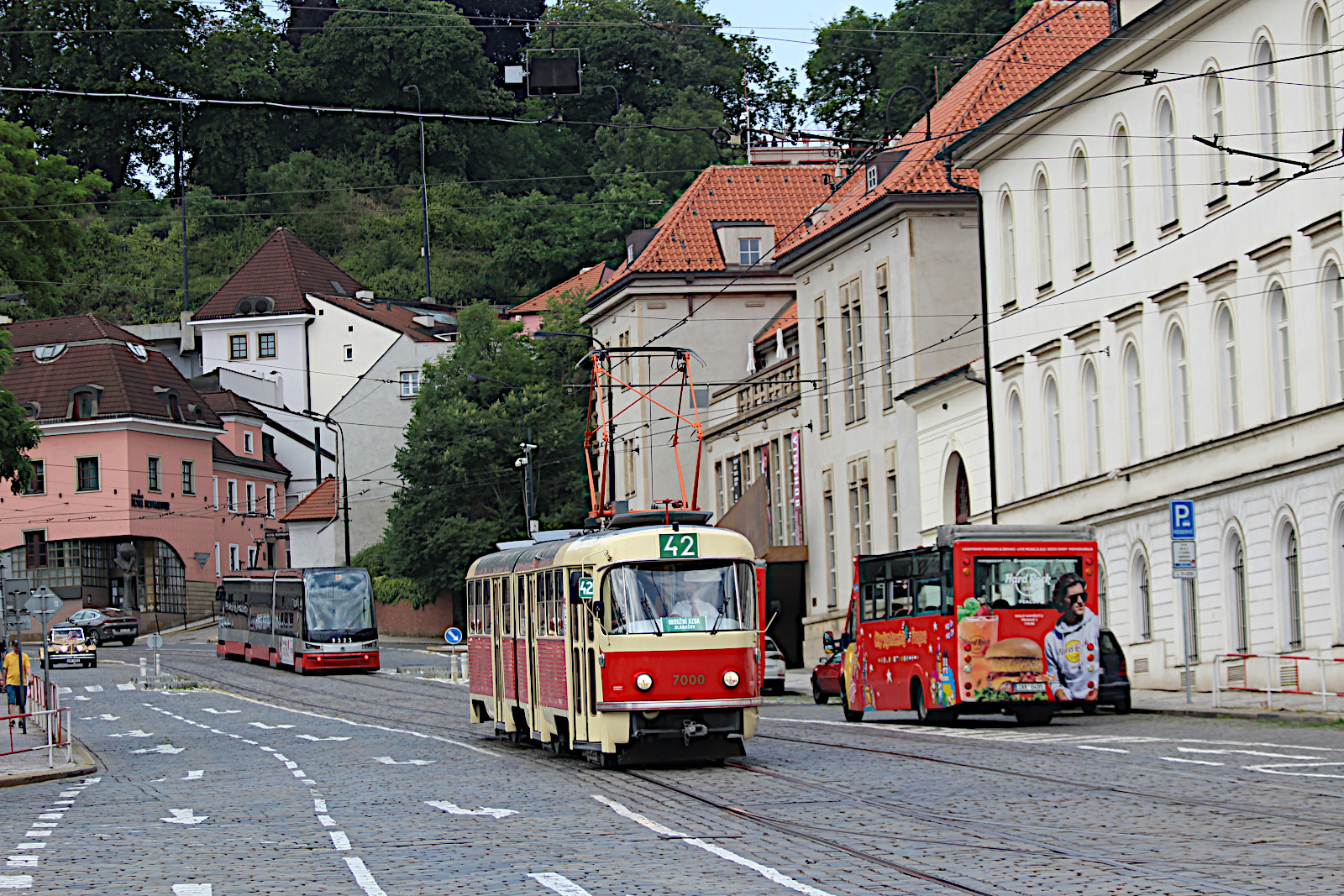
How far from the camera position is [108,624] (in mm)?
85438

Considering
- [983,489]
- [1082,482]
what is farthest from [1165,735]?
[983,489]

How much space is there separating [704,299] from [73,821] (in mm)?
51712

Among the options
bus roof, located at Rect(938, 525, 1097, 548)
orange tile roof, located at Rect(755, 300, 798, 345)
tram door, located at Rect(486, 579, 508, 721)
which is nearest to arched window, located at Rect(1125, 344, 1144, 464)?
bus roof, located at Rect(938, 525, 1097, 548)

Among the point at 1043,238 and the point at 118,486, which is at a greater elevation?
the point at 1043,238

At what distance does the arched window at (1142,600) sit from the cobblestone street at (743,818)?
8.84 meters

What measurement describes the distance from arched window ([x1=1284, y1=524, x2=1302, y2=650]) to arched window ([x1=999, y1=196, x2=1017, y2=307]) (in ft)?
46.9

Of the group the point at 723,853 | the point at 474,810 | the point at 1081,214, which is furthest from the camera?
the point at 1081,214

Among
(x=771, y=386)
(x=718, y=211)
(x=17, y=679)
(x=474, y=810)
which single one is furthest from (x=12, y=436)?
(x=718, y=211)

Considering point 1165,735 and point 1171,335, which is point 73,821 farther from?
point 1171,335

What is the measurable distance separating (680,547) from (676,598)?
579mm

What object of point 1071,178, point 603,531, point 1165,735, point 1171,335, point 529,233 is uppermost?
point 529,233

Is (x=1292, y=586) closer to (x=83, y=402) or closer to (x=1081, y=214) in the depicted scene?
(x=1081, y=214)

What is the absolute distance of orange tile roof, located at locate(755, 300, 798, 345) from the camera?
65.1 meters

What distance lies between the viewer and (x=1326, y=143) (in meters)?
31.4
